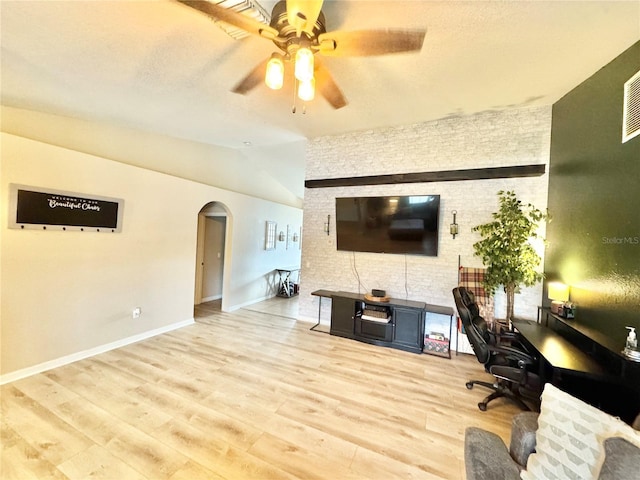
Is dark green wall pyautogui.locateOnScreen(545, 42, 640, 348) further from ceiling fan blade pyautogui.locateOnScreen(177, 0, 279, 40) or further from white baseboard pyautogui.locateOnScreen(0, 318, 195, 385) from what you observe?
white baseboard pyautogui.locateOnScreen(0, 318, 195, 385)

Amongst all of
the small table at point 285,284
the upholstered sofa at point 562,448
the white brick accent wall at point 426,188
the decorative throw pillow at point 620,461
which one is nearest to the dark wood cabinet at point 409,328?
the white brick accent wall at point 426,188

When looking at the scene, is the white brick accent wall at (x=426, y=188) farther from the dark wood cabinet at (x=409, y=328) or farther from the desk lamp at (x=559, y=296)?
the desk lamp at (x=559, y=296)

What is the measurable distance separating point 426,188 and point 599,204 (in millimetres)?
1950

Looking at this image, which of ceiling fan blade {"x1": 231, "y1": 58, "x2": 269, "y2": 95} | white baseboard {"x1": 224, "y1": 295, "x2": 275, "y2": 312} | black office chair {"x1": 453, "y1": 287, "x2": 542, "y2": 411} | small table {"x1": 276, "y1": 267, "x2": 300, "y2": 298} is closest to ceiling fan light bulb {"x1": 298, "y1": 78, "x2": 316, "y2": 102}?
ceiling fan blade {"x1": 231, "y1": 58, "x2": 269, "y2": 95}

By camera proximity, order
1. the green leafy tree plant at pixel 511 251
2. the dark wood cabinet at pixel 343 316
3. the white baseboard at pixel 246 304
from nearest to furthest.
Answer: the green leafy tree plant at pixel 511 251
the dark wood cabinet at pixel 343 316
the white baseboard at pixel 246 304

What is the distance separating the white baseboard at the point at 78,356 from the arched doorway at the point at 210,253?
6.07ft

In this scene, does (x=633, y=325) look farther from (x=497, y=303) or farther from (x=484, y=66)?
(x=484, y=66)

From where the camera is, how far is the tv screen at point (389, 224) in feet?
12.8

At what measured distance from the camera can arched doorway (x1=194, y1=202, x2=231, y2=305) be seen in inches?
236

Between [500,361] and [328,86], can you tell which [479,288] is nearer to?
[500,361]

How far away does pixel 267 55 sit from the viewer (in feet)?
7.80

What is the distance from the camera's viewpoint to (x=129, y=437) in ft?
6.56

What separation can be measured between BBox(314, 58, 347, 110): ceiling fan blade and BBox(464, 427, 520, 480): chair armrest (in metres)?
2.58

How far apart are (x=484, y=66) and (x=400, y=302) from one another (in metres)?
3.06
